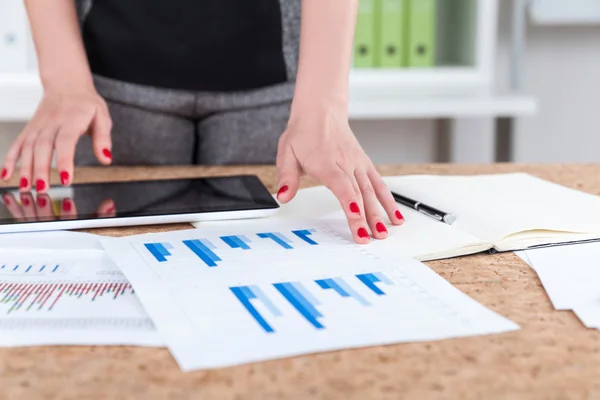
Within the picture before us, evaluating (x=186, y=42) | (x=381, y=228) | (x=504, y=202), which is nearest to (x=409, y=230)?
(x=381, y=228)

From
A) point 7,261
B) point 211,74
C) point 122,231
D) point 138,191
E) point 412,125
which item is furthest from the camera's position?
point 412,125

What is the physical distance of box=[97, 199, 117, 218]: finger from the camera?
76cm

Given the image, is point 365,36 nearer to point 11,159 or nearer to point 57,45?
point 57,45

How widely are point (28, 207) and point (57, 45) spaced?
1.24 feet

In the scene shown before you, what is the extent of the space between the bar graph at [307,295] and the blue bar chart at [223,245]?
8 cm

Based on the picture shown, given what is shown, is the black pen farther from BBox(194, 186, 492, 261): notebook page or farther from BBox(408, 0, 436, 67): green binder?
BBox(408, 0, 436, 67): green binder

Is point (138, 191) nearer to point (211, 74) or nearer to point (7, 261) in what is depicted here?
point (7, 261)

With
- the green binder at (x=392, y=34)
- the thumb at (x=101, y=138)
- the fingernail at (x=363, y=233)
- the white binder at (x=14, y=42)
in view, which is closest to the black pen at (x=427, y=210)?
the fingernail at (x=363, y=233)

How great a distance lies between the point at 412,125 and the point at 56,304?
220 cm

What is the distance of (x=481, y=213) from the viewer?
0.75 m

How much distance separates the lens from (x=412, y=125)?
8.60 feet

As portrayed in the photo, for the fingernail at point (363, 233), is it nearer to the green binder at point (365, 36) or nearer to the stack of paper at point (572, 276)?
the stack of paper at point (572, 276)

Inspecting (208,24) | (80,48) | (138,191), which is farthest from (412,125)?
(138,191)

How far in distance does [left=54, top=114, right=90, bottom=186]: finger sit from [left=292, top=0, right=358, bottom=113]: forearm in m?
0.27
